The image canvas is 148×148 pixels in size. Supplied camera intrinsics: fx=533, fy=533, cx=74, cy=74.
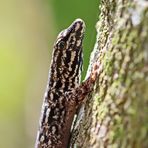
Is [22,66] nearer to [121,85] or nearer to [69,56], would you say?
[69,56]

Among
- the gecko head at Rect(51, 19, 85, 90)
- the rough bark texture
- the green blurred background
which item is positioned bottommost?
the rough bark texture

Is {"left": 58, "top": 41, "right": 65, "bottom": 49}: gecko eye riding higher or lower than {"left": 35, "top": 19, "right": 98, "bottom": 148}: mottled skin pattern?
higher

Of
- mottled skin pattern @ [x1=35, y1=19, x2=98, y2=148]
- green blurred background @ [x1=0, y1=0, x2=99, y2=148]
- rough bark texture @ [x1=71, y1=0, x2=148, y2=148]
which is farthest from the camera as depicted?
green blurred background @ [x1=0, y1=0, x2=99, y2=148]

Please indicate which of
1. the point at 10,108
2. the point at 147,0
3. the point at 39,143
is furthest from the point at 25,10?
the point at 147,0

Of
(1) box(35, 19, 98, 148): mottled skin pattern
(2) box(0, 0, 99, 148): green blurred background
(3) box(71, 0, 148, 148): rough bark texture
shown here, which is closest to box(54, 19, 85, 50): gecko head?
(1) box(35, 19, 98, 148): mottled skin pattern

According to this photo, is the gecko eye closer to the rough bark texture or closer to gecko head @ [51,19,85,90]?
gecko head @ [51,19,85,90]

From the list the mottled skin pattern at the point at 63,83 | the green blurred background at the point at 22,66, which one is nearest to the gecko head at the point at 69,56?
the mottled skin pattern at the point at 63,83
